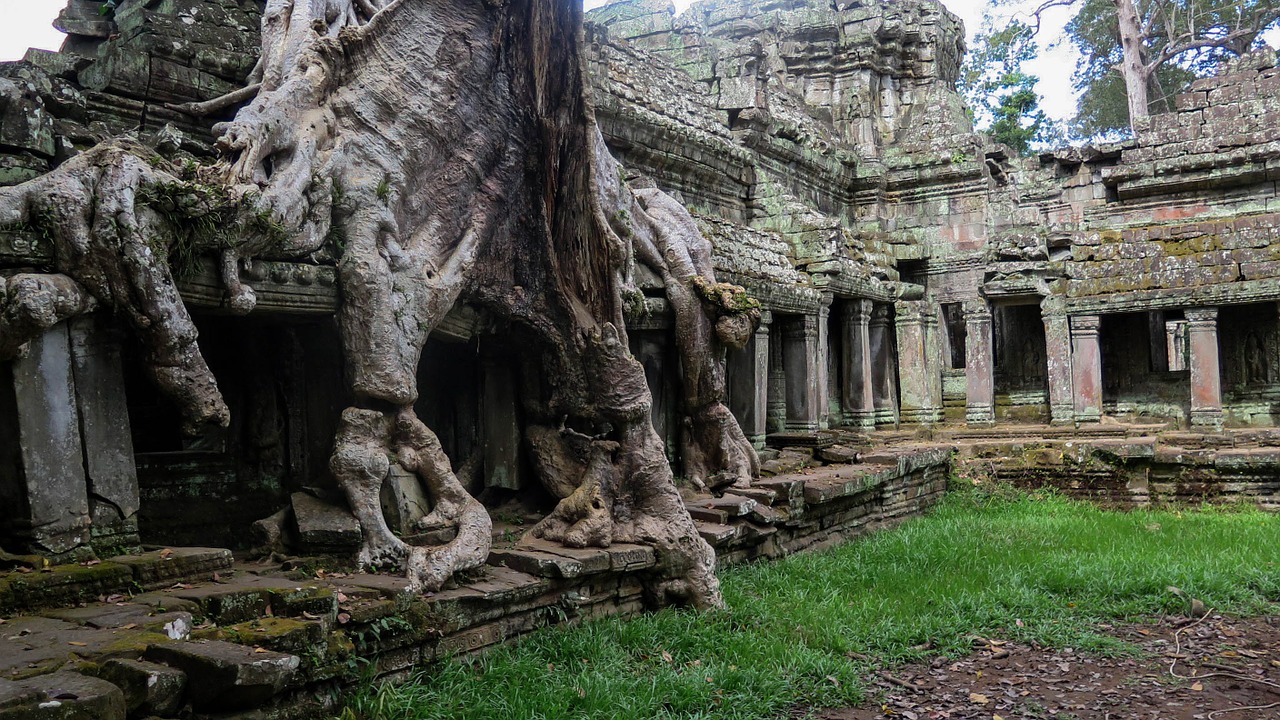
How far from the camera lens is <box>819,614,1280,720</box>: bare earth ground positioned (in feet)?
16.6

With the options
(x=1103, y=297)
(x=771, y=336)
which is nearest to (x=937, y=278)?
(x=1103, y=297)

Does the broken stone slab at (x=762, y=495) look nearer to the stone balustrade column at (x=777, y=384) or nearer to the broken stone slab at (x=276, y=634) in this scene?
the stone balustrade column at (x=777, y=384)

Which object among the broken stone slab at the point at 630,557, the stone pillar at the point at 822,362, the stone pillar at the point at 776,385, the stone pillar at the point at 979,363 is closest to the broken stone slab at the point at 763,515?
the broken stone slab at the point at 630,557

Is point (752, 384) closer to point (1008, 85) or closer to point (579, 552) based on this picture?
point (579, 552)

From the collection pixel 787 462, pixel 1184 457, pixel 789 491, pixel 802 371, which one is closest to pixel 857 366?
pixel 802 371

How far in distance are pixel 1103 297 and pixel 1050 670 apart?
843 centimetres

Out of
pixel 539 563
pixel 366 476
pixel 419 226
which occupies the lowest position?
pixel 539 563

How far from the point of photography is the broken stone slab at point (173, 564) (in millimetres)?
4406

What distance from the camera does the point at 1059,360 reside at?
13.3 meters

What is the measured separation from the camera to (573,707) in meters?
4.65

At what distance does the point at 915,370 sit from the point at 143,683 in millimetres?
12498

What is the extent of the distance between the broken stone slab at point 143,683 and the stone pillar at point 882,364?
11.9 m

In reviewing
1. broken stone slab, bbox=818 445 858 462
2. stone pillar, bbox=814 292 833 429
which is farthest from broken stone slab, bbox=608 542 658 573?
stone pillar, bbox=814 292 833 429

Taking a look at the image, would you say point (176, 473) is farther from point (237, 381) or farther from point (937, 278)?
point (937, 278)
